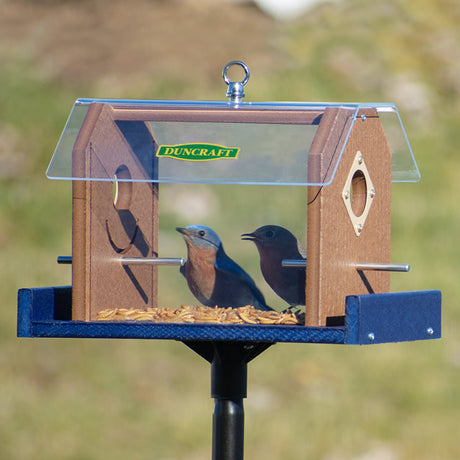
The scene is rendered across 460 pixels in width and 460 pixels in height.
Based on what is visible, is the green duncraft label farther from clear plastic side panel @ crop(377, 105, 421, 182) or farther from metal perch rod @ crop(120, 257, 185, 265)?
clear plastic side panel @ crop(377, 105, 421, 182)

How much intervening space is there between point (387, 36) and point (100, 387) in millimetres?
6879

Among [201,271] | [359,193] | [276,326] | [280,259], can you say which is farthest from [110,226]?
[359,193]

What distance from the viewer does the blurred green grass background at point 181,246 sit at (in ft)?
27.8

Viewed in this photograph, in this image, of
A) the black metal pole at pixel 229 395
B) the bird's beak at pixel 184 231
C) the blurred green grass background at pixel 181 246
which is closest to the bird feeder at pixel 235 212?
the black metal pole at pixel 229 395

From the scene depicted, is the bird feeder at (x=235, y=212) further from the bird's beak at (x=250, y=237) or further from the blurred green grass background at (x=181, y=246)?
the blurred green grass background at (x=181, y=246)

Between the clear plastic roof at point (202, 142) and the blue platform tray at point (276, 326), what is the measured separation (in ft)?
1.62

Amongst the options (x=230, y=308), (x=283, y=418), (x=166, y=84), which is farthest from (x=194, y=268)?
(x=166, y=84)

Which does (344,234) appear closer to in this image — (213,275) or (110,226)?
(213,275)

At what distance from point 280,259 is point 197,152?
52 cm

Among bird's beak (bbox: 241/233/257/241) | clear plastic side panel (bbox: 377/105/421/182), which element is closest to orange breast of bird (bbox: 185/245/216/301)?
bird's beak (bbox: 241/233/257/241)

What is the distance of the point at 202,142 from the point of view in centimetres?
370

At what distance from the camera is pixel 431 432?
338 inches

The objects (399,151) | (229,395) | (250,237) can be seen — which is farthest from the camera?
(399,151)

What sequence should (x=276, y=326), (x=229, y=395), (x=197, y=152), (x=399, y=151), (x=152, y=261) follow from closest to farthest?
1. (x=276, y=326)
2. (x=197, y=152)
3. (x=229, y=395)
4. (x=152, y=261)
5. (x=399, y=151)
